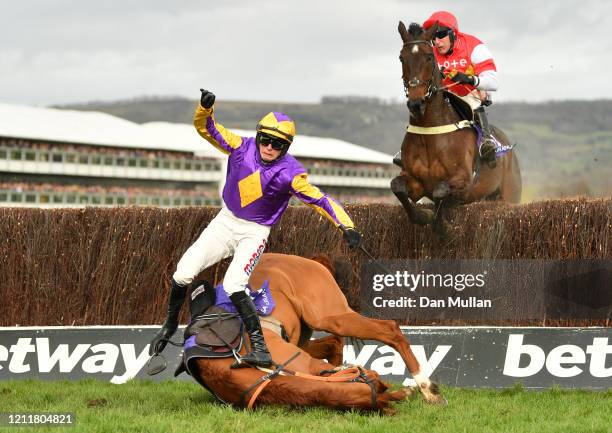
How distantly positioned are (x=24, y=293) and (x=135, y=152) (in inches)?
3047

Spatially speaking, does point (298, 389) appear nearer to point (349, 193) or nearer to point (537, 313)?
point (537, 313)

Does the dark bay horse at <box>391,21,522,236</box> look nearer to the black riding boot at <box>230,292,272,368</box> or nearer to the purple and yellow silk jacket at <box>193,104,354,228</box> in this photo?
the purple and yellow silk jacket at <box>193,104,354,228</box>

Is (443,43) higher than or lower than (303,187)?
higher

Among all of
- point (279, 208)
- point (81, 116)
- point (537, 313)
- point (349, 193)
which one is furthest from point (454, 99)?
point (349, 193)

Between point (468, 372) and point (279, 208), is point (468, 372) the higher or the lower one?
the lower one

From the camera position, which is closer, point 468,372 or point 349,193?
point 468,372

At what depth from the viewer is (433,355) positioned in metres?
8.80

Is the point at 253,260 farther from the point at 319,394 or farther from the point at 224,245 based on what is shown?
the point at 319,394

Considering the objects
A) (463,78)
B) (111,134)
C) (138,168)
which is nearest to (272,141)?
(463,78)

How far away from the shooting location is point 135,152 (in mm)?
86125

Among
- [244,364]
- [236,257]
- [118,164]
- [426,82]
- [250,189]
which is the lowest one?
[118,164]

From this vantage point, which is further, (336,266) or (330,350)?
(336,266)

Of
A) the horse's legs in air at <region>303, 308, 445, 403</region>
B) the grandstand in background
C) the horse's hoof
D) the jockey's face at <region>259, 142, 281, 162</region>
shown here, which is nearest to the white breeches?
the jockey's face at <region>259, 142, 281, 162</region>

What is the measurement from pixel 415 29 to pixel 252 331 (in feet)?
14.3
